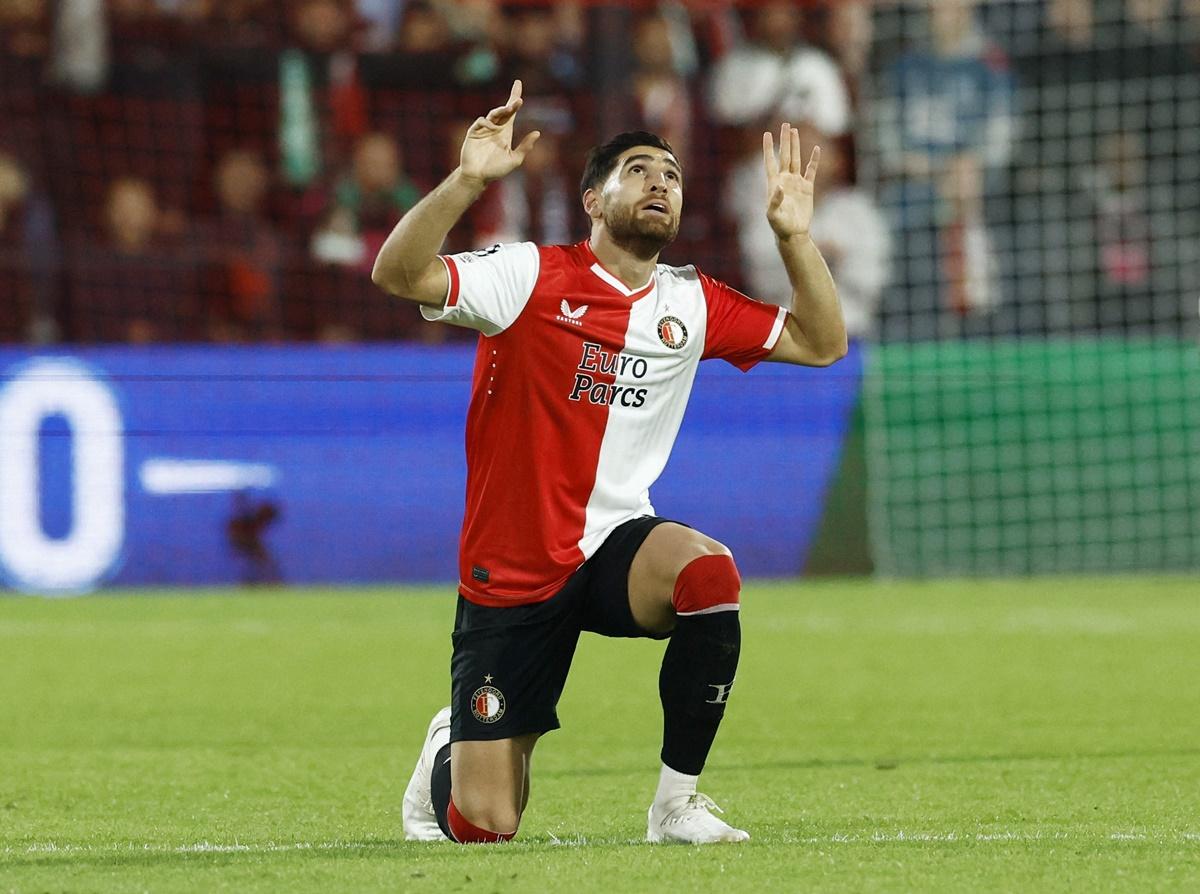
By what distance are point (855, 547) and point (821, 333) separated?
7514 millimetres

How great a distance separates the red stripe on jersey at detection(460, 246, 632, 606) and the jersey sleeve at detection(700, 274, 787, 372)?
31 cm

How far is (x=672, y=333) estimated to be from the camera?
5508 mm

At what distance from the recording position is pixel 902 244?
46.4 ft

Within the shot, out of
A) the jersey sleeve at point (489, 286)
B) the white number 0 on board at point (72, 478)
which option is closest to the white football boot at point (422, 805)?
the jersey sleeve at point (489, 286)

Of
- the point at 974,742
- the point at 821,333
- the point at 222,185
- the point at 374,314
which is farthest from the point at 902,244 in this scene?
the point at 821,333

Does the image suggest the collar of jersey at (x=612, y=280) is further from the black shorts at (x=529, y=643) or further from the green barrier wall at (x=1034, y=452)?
the green barrier wall at (x=1034, y=452)

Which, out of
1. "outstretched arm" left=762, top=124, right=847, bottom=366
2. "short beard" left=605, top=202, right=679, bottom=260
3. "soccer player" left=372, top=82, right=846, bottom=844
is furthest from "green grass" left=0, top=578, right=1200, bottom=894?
"short beard" left=605, top=202, right=679, bottom=260

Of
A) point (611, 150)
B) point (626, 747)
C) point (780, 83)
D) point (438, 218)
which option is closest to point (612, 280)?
point (611, 150)

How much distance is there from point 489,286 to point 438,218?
1.20 ft

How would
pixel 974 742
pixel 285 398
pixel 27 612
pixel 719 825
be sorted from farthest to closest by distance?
pixel 285 398
pixel 27 612
pixel 974 742
pixel 719 825

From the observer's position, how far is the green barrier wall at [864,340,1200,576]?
42.9 ft

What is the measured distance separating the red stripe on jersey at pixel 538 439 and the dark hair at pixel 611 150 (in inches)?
9.8

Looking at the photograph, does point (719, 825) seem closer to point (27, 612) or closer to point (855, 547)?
point (27, 612)

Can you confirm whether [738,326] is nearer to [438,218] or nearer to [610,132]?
[438,218]
